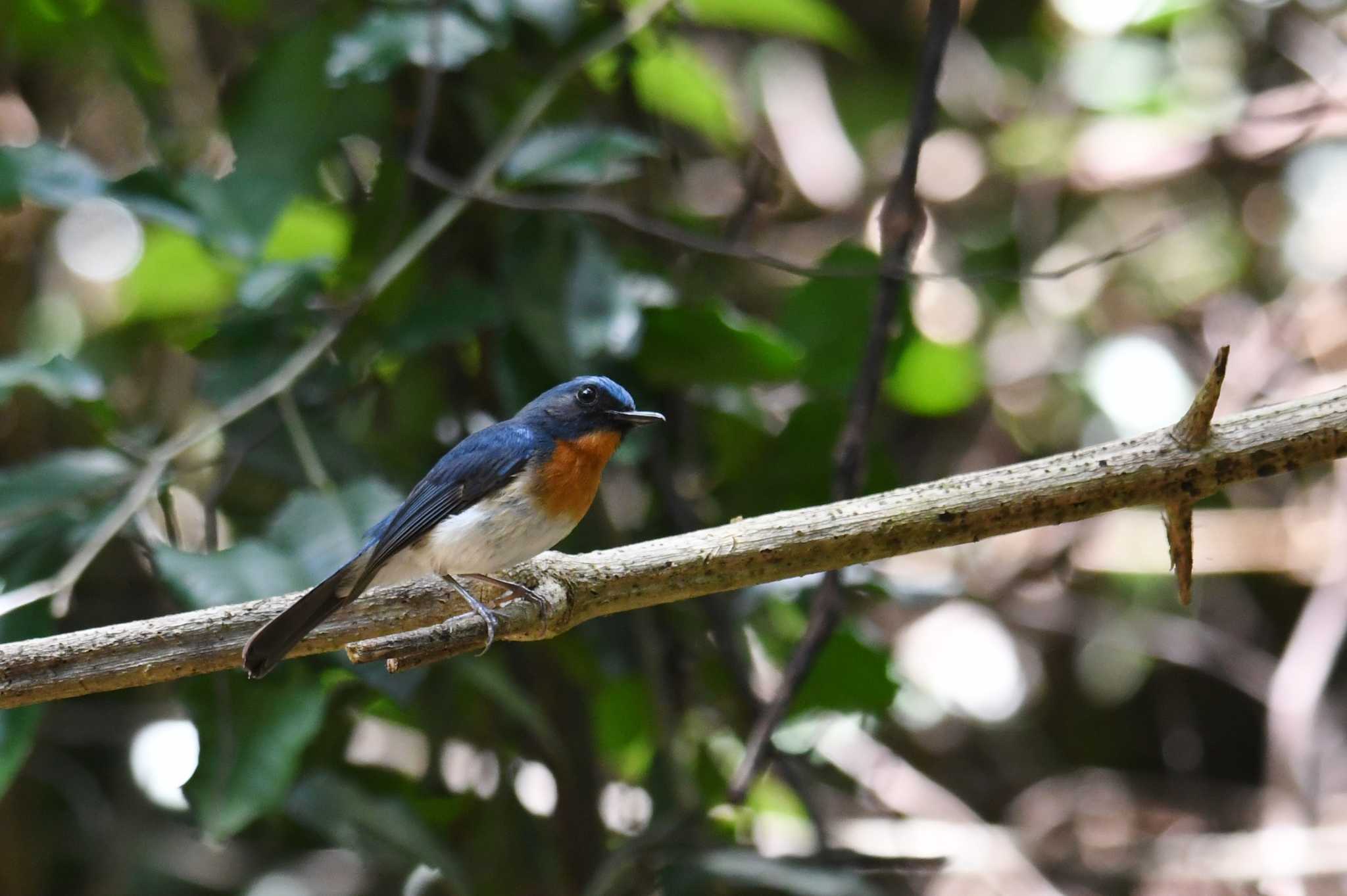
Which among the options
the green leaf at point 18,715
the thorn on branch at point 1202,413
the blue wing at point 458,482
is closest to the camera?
the thorn on branch at point 1202,413

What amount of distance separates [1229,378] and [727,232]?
2.45 meters

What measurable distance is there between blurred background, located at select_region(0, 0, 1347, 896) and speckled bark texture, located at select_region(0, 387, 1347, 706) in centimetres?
51

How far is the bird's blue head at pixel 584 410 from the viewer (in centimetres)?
329

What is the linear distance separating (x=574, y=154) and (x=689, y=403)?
0.90 meters

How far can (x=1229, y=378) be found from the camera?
5539 millimetres

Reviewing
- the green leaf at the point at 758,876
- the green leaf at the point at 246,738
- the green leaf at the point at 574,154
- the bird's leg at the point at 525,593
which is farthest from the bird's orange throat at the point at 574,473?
the green leaf at the point at 758,876

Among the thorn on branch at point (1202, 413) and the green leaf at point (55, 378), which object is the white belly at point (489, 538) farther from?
the thorn on branch at point (1202, 413)

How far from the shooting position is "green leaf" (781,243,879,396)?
3.86m

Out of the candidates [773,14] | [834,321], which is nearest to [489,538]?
[834,321]

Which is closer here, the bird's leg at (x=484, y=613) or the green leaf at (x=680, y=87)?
the bird's leg at (x=484, y=613)

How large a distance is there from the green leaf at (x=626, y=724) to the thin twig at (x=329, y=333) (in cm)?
136

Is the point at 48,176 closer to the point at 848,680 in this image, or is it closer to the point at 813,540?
the point at 813,540

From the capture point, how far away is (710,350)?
3.62m

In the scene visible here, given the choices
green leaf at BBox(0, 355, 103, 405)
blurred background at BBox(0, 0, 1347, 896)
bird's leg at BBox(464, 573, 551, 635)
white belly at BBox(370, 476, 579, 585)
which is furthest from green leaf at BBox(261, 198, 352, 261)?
bird's leg at BBox(464, 573, 551, 635)
